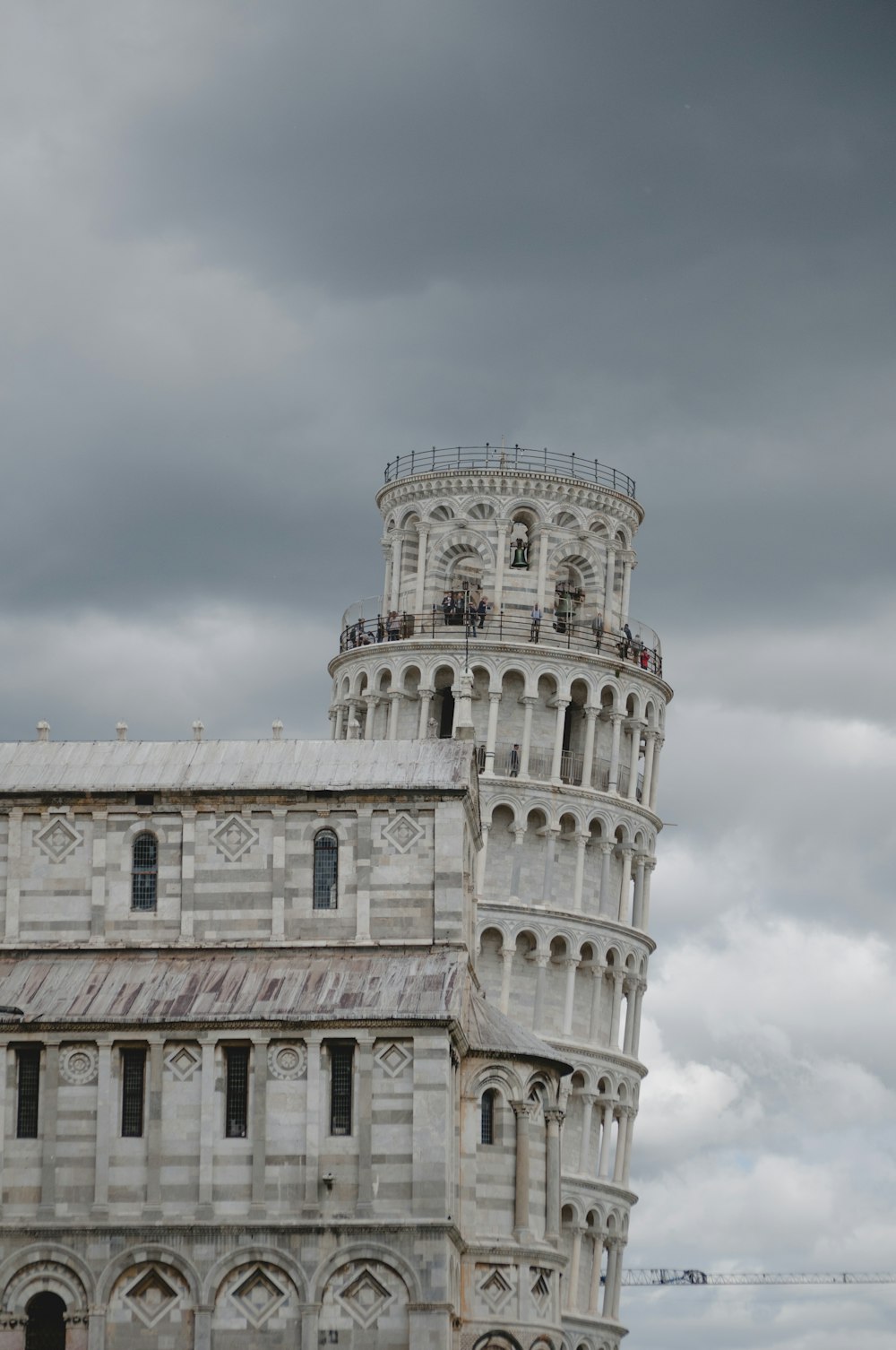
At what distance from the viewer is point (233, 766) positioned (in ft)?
286

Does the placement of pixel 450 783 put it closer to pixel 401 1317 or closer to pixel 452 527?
pixel 401 1317

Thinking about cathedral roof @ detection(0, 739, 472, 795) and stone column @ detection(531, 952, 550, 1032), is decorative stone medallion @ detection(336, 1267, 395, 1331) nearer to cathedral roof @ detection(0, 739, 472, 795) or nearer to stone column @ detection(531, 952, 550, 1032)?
cathedral roof @ detection(0, 739, 472, 795)

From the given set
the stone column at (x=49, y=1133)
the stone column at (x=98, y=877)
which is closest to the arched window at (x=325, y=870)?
the stone column at (x=98, y=877)

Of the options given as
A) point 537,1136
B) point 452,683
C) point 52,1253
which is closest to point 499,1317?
point 537,1136

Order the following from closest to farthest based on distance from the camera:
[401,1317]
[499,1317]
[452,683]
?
[401,1317], [499,1317], [452,683]

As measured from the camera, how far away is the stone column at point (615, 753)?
127875 millimetres

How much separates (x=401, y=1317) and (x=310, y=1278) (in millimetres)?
2707

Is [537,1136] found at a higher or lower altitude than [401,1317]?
higher

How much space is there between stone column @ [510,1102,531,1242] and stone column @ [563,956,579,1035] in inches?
1543

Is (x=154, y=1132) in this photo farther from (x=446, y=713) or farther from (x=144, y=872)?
(x=446, y=713)

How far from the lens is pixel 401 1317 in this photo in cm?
7788

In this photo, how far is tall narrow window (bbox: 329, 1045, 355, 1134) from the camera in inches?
3150

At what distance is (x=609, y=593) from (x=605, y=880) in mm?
13640

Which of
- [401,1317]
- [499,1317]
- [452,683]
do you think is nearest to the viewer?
[401,1317]
